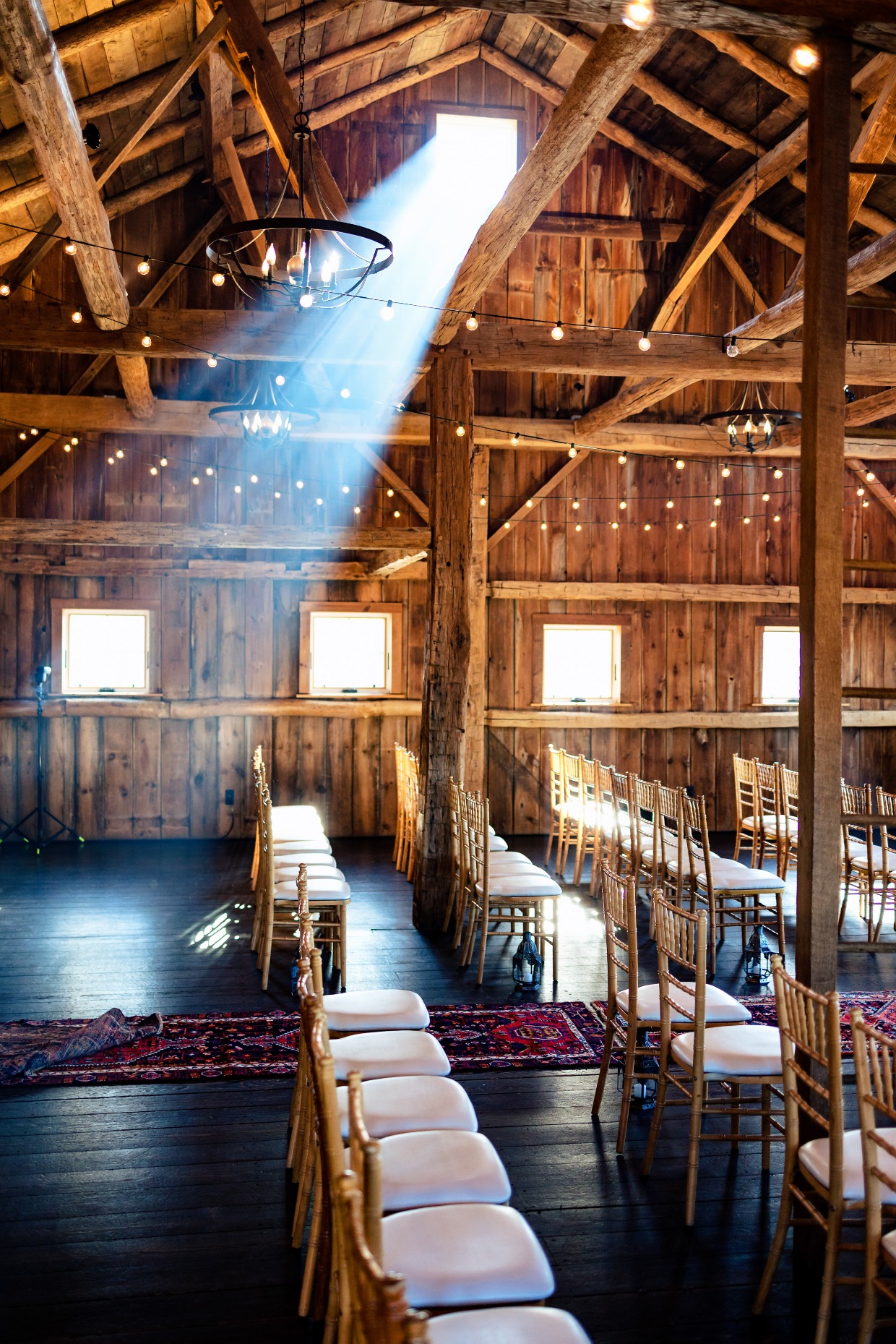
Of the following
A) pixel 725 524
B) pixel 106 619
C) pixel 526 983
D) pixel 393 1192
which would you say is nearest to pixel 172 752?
pixel 106 619

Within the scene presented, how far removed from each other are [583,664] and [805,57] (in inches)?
321

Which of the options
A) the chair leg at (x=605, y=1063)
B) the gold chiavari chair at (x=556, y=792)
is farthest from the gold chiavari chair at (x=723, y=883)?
the gold chiavari chair at (x=556, y=792)

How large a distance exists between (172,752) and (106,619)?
147cm

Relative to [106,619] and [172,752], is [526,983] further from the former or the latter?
[106,619]

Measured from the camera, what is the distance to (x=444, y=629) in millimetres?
7082

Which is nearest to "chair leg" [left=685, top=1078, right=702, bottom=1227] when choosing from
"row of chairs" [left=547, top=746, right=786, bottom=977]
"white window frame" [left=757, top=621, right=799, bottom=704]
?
"row of chairs" [left=547, top=746, right=786, bottom=977]

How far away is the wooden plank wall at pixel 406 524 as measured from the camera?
9758 millimetres

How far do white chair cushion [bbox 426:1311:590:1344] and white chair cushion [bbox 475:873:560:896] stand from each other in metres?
3.84

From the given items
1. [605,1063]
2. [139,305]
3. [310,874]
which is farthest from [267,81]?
[605,1063]

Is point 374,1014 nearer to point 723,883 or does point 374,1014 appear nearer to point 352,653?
point 723,883

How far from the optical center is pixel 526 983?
582cm

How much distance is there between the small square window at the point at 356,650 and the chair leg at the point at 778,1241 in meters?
7.79

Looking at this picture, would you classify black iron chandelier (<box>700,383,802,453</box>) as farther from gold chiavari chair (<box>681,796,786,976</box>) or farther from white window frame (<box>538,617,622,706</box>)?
gold chiavari chair (<box>681,796,786,976</box>)

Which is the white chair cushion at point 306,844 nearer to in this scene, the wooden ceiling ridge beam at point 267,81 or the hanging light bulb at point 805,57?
the wooden ceiling ridge beam at point 267,81
